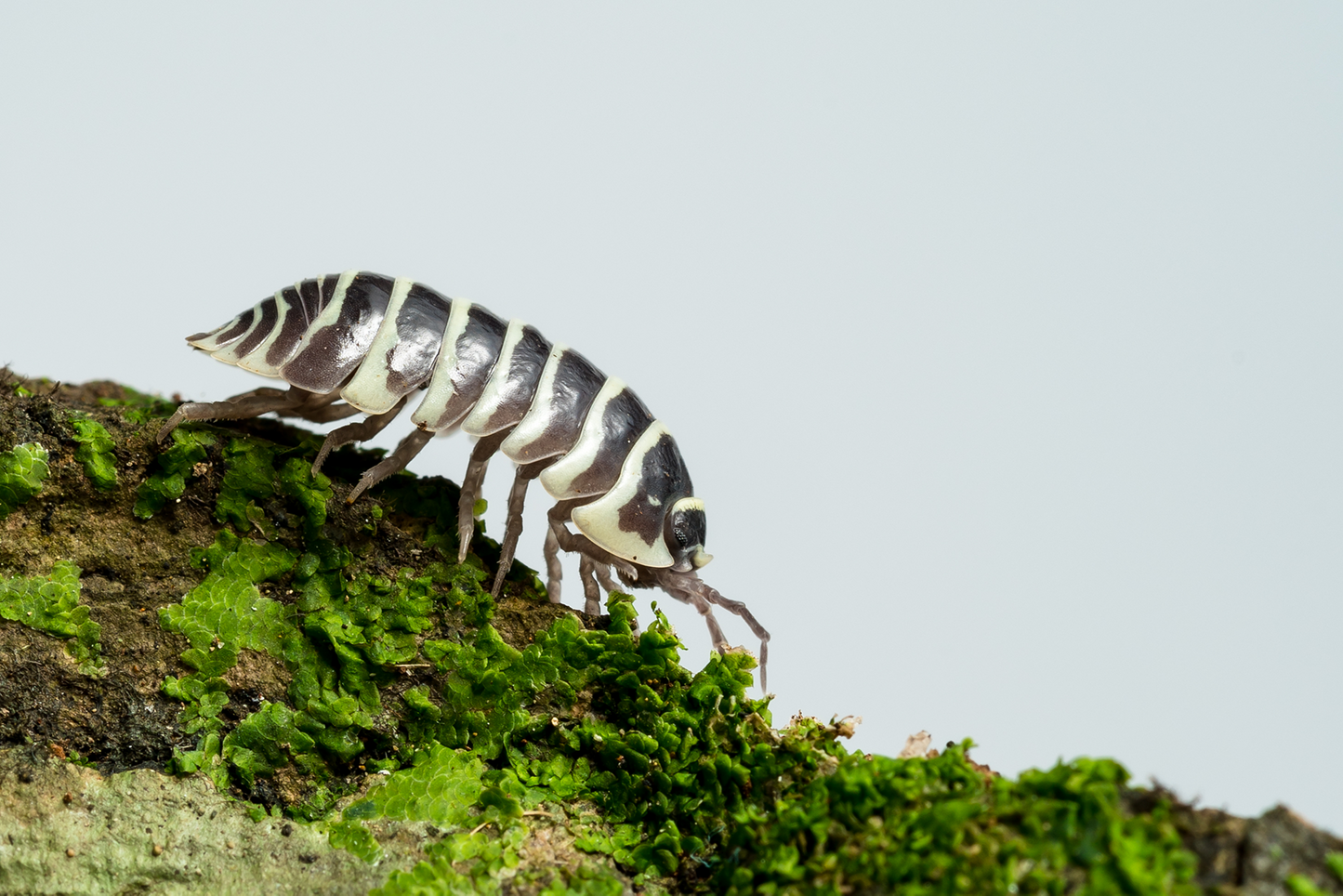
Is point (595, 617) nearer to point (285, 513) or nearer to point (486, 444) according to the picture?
point (486, 444)

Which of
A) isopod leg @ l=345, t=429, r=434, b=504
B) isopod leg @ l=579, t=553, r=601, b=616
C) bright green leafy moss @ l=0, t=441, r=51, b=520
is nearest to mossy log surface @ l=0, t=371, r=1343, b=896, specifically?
bright green leafy moss @ l=0, t=441, r=51, b=520

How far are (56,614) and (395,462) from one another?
143 cm

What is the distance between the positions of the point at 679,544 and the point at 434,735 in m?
1.43

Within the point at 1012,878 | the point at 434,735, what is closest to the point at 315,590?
the point at 434,735

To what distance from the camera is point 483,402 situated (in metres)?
4.64

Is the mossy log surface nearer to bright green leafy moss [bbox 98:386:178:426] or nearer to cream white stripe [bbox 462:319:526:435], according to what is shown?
bright green leafy moss [bbox 98:386:178:426]

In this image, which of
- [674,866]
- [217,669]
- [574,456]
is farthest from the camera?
[574,456]

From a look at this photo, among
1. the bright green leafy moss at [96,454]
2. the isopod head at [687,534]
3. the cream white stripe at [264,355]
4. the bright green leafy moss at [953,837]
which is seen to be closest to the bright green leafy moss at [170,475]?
the bright green leafy moss at [96,454]

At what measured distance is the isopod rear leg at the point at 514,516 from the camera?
440cm

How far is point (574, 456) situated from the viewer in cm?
471

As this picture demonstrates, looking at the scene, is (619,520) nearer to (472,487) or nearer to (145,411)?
(472,487)

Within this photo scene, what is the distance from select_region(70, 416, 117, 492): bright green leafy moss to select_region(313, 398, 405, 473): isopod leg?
82 cm

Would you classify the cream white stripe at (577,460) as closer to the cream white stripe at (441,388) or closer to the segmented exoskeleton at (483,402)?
the segmented exoskeleton at (483,402)

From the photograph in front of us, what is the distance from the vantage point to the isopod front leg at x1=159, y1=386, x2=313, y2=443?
4418 millimetres
